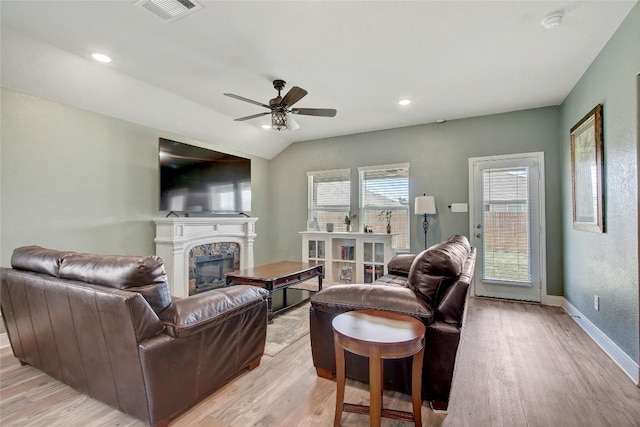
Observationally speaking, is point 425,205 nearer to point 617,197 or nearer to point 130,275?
point 617,197

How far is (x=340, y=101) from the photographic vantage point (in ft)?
13.2

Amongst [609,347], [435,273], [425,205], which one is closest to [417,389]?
[435,273]

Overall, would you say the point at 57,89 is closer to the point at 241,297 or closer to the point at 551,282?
the point at 241,297

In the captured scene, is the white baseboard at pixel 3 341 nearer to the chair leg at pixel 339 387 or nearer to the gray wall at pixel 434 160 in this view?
the chair leg at pixel 339 387

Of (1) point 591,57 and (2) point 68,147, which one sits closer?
(1) point 591,57

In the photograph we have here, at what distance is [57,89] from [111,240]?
1.67 meters

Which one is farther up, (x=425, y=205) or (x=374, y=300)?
(x=425, y=205)

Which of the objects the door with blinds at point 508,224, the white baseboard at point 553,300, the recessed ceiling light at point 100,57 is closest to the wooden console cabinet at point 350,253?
the door with blinds at point 508,224

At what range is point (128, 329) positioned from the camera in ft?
5.11

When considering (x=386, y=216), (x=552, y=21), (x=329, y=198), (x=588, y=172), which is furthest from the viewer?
(x=329, y=198)

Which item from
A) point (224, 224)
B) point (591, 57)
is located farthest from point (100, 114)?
point (591, 57)

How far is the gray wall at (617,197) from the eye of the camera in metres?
2.26

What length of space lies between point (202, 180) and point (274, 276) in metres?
2.05

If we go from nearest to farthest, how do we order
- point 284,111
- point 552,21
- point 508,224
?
1. point 552,21
2. point 284,111
3. point 508,224
